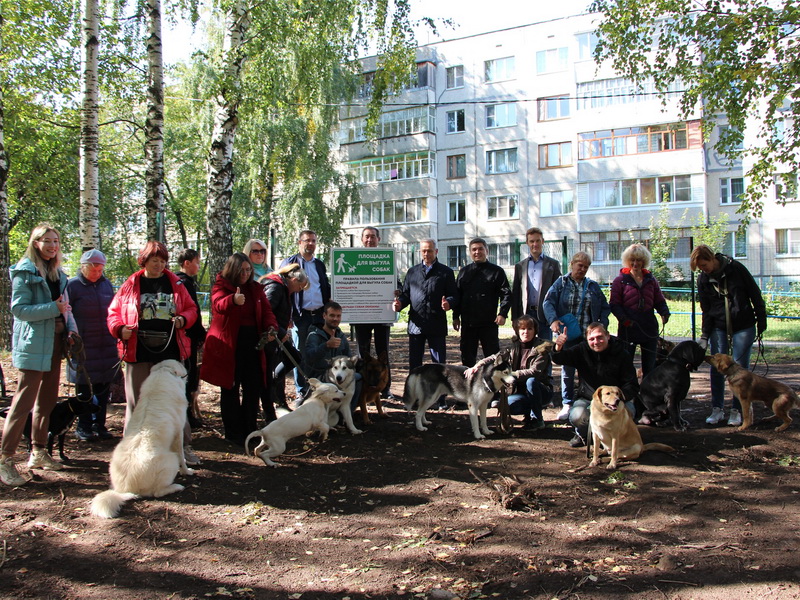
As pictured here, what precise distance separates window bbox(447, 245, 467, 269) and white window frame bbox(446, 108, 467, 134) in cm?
729

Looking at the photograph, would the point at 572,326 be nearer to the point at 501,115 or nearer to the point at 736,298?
the point at 736,298

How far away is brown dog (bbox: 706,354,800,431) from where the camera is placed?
6079mm

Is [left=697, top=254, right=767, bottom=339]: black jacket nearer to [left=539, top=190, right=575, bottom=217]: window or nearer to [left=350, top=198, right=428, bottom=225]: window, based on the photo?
[left=539, top=190, right=575, bottom=217]: window

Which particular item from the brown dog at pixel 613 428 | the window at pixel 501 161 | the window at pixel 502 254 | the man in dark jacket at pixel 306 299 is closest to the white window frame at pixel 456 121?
the window at pixel 501 161

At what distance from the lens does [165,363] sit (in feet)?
16.5

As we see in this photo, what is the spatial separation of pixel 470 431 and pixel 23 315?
444 centimetres

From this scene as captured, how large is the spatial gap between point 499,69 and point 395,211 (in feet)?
35.2

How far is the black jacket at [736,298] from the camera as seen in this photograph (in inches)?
254

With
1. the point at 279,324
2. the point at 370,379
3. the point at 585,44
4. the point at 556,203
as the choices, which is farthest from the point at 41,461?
the point at 585,44

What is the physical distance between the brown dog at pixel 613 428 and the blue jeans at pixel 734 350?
1.78m

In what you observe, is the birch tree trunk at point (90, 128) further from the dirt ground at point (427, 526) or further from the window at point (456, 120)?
the window at point (456, 120)

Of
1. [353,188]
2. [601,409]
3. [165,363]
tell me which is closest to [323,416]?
[165,363]

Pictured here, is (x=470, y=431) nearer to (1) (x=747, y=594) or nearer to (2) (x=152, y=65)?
(1) (x=747, y=594)

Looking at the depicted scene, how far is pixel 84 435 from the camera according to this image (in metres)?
6.12
